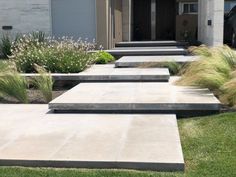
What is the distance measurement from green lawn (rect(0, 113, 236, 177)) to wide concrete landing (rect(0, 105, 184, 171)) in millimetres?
139

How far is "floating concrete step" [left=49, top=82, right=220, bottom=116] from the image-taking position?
6.50 meters

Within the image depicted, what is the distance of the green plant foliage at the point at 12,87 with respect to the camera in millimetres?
7934

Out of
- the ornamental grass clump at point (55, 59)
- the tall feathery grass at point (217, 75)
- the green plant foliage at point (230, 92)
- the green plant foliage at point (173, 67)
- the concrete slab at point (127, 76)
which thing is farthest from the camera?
the green plant foliage at point (173, 67)

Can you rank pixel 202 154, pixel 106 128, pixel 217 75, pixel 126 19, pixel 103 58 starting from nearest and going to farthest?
pixel 202 154, pixel 106 128, pixel 217 75, pixel 103 58, pixel 126 19

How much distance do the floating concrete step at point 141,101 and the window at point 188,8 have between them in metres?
16.1

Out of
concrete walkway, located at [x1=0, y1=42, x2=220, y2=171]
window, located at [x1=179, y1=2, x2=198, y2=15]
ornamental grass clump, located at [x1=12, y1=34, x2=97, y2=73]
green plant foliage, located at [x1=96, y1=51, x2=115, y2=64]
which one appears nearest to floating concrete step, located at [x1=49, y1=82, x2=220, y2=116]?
concrete walkway, located at [x1=0, y1=42, x2=220, y2=171]

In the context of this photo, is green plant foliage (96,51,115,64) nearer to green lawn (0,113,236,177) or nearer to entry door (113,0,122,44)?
entry door (113,0,122,44)

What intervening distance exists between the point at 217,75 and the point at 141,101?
183cm

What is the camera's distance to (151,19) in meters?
24.1

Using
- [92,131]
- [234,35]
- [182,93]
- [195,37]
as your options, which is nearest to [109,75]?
[182,93]

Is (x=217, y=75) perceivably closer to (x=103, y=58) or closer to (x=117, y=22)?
(x=103, y=58)

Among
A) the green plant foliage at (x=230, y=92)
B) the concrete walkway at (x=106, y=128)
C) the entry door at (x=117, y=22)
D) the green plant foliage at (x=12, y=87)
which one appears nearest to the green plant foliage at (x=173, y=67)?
the concrete walkway at (x=106, y=128)

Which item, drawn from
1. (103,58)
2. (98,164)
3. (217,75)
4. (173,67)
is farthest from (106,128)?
(103,58)

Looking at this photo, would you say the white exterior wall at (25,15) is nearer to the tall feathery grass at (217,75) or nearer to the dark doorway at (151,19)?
the tall feathery grass at (217,75)
